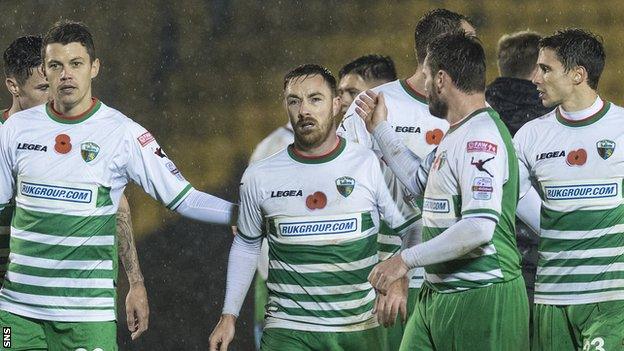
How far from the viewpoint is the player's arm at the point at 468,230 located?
16.0 feet

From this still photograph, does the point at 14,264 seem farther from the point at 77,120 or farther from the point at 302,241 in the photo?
the point at 302,241

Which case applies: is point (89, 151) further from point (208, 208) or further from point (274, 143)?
point (274, 143)

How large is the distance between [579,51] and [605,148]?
461 mm

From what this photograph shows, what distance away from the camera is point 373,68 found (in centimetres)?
774

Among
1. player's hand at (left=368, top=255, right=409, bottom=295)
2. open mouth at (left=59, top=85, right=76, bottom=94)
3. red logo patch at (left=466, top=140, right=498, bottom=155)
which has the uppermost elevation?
open mouth at (left=59, top=85, right=76, bottom=94)

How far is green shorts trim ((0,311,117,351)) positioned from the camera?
17.6ft

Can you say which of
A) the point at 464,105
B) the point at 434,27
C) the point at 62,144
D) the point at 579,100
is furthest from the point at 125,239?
the point at 579,100

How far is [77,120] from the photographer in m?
5.52

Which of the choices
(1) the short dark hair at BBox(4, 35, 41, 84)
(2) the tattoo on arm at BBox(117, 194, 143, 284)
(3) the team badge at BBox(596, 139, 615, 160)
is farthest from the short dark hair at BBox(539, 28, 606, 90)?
(1) the short dark hair at BBox(4, 35, 41, 84)

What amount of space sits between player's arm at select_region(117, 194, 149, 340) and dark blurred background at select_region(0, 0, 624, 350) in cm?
269

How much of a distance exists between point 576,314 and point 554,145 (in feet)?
2.35

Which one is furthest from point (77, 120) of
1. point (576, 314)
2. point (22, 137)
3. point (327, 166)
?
point (576, 314)

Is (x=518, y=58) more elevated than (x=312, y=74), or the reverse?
(x=312, y=74)

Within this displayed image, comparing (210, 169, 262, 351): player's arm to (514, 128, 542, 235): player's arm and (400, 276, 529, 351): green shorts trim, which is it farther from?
(514, 128, 542, 235): player's arm
